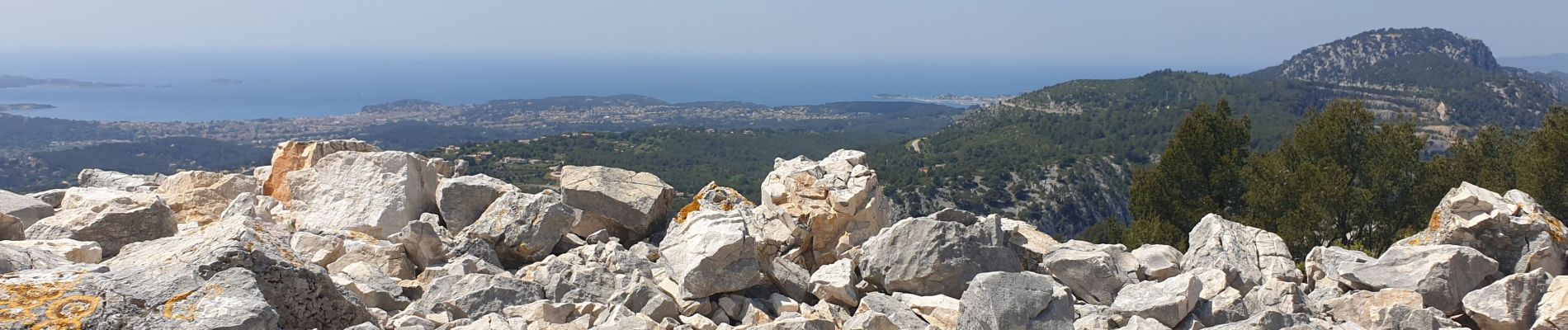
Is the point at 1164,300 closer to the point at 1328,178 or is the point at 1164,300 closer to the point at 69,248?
the point at 69,248

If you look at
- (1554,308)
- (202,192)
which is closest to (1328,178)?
(1554,308)

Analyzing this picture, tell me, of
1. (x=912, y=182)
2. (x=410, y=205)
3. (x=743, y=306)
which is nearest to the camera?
(x=743, y=306)

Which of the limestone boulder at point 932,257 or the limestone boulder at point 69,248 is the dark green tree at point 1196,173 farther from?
the limestone boulder at point 69,248

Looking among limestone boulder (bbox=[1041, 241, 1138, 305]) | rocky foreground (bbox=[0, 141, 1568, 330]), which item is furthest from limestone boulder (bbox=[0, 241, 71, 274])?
limestone boulder (bbox=[1041, 241, 1138, 305])

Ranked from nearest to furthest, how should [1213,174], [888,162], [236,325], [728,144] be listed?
[236,325]
[1213,174]
[888,162]
[728,144]

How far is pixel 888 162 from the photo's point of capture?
4405 inches

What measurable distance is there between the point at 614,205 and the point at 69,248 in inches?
230

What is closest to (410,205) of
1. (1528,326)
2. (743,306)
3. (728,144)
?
(743,306)

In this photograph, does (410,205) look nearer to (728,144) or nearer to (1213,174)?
(1213,174)

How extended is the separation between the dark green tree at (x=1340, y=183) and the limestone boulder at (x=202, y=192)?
20.4 metres

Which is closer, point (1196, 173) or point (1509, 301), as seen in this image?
point (1509, 301)

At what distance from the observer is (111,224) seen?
8.45m

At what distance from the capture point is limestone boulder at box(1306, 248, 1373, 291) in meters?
8.20

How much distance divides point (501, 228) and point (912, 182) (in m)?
85.4
